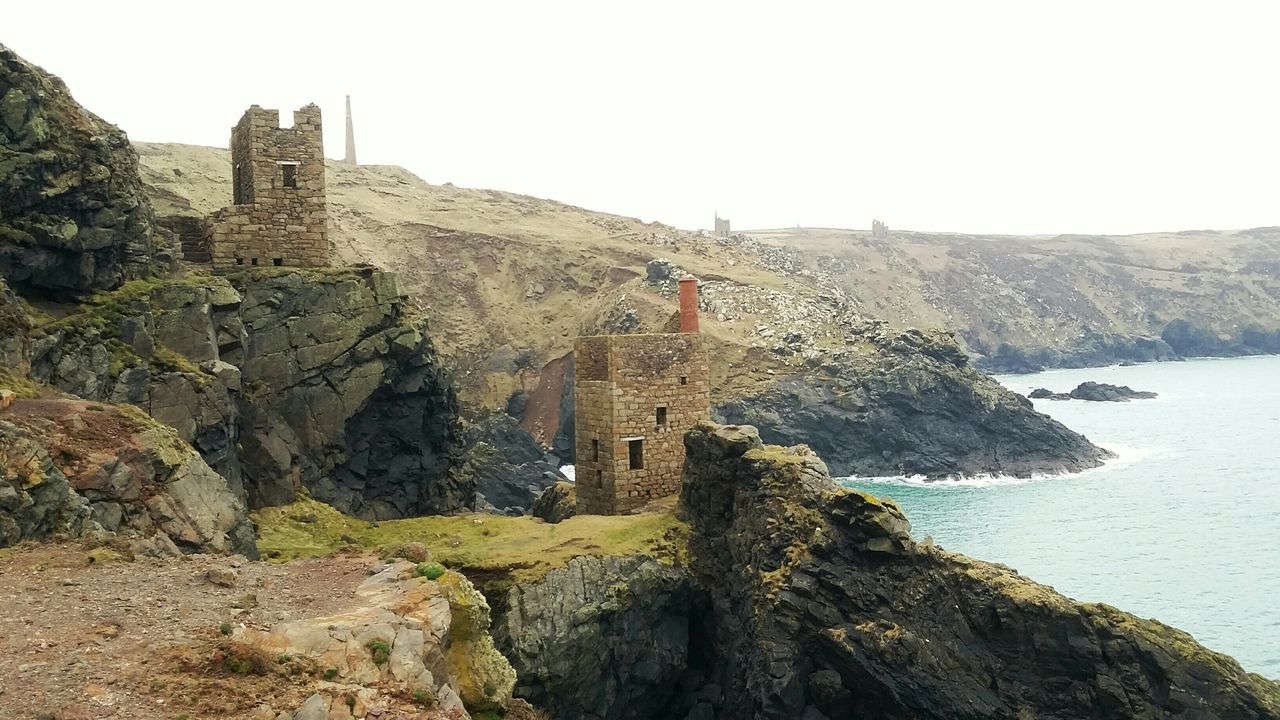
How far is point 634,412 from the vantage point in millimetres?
31281

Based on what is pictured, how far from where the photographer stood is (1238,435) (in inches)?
3583

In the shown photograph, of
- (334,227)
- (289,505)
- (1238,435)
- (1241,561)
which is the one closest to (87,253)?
(289,505)

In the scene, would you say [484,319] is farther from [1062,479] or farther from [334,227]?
[1062,479]

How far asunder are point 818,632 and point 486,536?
9.74 metres

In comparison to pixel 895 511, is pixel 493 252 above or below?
above

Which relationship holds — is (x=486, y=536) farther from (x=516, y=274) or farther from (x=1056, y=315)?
(x=1056, y=315)

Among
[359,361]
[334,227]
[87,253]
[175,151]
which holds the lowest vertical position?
[359,361]

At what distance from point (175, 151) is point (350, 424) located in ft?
265

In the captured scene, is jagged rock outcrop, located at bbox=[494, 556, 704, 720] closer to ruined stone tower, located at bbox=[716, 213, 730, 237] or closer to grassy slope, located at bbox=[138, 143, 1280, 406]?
grassy slope, located at bbox=[138, 143, 1280, 406]

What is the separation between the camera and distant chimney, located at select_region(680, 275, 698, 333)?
33719 mm

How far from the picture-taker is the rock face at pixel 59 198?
2333cm

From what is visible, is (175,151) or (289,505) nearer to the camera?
(289,505)

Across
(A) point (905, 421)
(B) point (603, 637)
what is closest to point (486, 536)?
(B) point (603, 637)

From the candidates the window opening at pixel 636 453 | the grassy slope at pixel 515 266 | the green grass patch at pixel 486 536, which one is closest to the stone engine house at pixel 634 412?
the window opening at pixel 636 453
